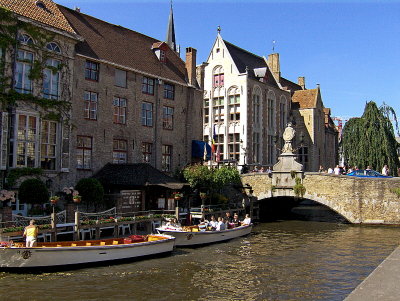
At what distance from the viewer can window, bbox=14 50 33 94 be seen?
2236 cm

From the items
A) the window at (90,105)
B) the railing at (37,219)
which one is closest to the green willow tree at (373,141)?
the window at (90,105)

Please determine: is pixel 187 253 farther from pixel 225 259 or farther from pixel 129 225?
pixel 129 225

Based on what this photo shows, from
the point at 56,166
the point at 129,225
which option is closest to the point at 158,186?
the point at 129,225

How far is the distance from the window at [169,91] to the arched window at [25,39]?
439 inches

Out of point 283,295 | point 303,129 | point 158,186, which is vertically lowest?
point 283,295

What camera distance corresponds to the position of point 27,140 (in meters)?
22.5

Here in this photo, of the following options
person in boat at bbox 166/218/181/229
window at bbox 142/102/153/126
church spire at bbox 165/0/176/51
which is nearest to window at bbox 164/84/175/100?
window at bbox 142/102/153/126

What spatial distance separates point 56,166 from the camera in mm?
24156

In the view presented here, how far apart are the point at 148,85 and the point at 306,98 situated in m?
25.6

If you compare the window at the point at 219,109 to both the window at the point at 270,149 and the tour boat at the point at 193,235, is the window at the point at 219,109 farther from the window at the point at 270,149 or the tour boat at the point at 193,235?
the tour boat at the point at 193,235

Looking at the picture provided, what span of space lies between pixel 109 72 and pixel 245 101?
1572cm

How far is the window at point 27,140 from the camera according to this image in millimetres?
22219

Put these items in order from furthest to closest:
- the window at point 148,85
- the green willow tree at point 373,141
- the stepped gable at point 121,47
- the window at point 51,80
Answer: the green willow tree at point 373,141 < the window at point 148,85 < the stepped gable at point 121,47 < the window at point 51,80

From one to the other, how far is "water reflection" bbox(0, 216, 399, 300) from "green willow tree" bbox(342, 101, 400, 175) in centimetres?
1408
